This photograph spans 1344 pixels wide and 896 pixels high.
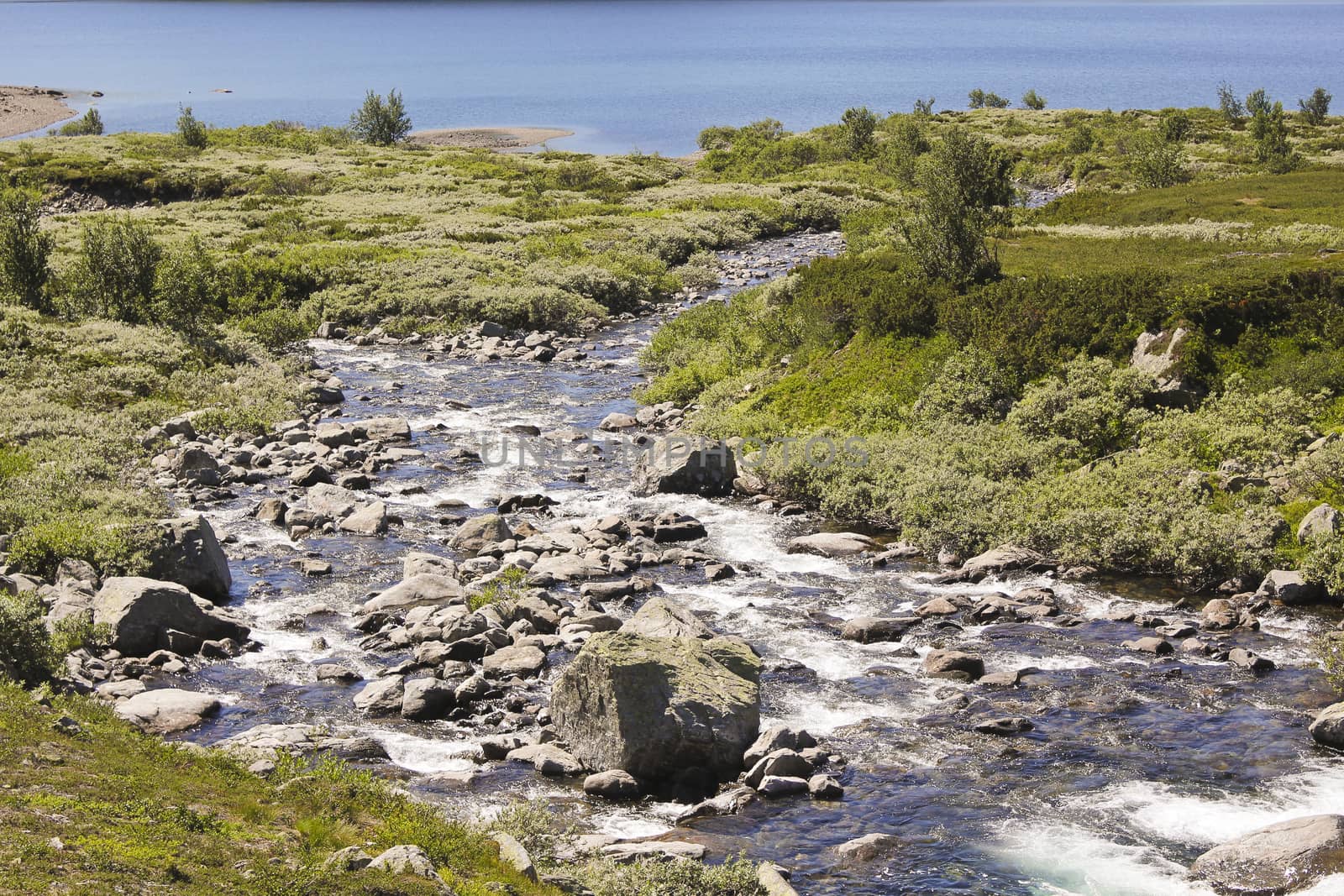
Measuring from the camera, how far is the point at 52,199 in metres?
90.8

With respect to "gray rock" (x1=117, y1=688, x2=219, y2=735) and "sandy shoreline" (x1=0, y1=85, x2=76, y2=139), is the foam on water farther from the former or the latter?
"sandy shoreline" (x1=0, y1=85, x2=76, y2=139)

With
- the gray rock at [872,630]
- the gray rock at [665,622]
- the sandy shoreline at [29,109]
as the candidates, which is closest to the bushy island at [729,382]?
the gray rock at [872,630]

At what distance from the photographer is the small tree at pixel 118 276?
4556cm

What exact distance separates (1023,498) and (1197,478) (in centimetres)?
408

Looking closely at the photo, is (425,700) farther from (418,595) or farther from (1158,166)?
(1158,166)

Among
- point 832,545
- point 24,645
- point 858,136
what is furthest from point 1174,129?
point 24,645

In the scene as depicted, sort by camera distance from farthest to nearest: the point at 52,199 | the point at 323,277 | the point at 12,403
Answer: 1. the point at 52,199
2. the point at 323,277
3. the point at 12,403

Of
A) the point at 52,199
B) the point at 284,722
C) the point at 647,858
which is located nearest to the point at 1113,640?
the point at 647,858

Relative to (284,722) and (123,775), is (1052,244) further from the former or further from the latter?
(123,775)

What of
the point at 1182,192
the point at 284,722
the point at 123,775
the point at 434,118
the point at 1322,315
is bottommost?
the point at 284,722

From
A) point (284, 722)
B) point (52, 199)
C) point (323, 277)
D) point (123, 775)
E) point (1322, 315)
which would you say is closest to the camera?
point (123, 775)

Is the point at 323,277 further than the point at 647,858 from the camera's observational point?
Yes

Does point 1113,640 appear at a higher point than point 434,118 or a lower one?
lower

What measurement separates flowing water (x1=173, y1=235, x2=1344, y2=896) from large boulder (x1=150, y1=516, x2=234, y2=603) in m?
0.60
